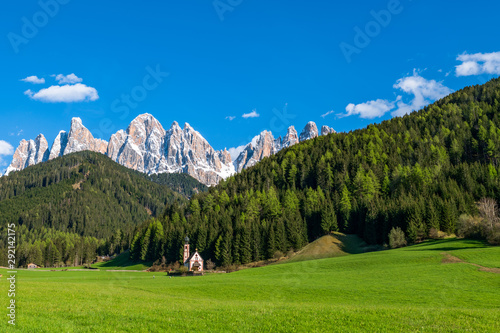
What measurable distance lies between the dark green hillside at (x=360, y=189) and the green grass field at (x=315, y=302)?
2626 centimetres

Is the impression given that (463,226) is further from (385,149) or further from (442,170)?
(385,149)

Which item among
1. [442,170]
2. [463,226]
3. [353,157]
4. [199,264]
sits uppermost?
[353,157]

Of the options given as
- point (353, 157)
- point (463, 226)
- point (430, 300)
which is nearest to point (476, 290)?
point (430, 300)

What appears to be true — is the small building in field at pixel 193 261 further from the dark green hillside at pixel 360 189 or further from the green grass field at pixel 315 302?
the green grass field at pixel 315 302

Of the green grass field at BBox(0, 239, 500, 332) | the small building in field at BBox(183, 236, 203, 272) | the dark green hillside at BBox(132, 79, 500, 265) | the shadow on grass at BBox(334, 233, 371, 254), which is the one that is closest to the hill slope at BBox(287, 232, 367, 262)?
the shadow on grass at BBox(334, 233, 371, 254)

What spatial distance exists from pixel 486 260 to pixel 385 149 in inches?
4038

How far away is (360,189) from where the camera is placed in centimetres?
11906

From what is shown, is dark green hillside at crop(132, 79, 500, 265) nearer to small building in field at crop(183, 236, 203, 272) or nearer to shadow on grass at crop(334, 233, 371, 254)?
shadow on grass at crop(334, 233, 371, 254)

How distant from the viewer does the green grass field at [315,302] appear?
17.5 m

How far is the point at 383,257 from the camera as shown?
2451 inches

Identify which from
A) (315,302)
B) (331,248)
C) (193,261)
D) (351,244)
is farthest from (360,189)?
(315,302)

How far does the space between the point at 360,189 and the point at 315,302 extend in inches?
3640

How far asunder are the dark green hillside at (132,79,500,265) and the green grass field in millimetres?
26263

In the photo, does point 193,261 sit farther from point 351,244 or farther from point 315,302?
point 315,302
